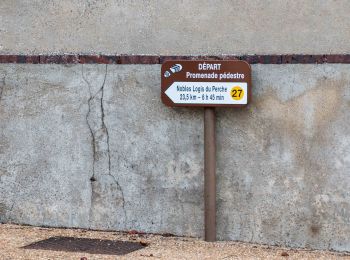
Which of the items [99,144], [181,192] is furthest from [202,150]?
[99,144]

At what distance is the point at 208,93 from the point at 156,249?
5.52ft

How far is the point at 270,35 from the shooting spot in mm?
8500

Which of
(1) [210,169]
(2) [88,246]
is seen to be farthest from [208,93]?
(2) [88,246]

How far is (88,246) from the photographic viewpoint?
27.8 feet

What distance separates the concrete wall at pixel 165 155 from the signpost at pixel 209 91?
14 cm

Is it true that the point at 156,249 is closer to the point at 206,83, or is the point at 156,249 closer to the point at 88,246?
the point at 88,246

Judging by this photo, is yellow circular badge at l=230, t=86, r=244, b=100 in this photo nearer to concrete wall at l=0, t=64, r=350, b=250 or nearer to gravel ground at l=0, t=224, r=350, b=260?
concrete wall at l=0, t=64, r=350, b=250

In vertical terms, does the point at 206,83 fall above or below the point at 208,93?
above

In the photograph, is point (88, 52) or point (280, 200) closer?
point (280, 200)

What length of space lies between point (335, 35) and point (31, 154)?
142 inches

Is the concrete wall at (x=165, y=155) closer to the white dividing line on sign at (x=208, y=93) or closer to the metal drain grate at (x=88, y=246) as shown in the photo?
the white dividing line on sign at (x=208, y=93)

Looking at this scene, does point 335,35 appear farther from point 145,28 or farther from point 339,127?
point 145,28

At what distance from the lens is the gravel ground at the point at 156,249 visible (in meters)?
8.03

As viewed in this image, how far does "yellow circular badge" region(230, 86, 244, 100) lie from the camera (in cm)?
845
